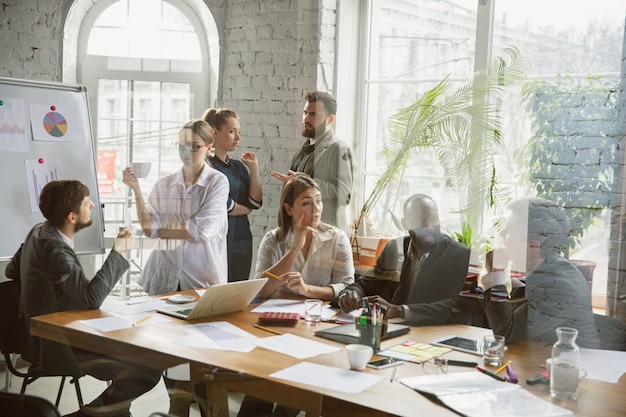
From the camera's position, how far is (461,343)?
227 centimetres

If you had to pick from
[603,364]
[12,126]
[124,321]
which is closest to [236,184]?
[124,321]

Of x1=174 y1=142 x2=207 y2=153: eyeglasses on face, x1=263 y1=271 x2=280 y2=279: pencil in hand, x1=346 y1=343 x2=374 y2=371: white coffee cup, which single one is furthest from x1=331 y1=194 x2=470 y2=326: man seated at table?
x1=174 y1=142 x2=207 y2=153: eyeglasses on face

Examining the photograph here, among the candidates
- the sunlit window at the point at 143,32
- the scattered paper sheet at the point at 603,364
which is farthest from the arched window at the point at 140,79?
the scattered paper sheet at the point at 603,364

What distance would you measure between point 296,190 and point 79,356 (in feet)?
3.56

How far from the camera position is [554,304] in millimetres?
2668

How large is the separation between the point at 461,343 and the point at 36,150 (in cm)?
152

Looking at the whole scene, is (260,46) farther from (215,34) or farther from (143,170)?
(143,170)

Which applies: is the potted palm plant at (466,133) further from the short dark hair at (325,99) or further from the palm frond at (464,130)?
the short dark hair at (325,99)

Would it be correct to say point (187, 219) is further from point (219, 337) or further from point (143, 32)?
point (143, 32)

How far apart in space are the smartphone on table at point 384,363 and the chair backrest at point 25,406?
91cm

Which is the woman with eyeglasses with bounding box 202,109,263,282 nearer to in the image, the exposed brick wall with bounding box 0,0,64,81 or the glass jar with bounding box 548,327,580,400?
the exposed brick wall with bounding box 0,0,64,81

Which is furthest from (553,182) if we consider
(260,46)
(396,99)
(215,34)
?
(215,34)

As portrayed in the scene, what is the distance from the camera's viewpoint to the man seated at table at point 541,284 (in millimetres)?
2600

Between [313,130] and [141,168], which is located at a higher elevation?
[313,130]
